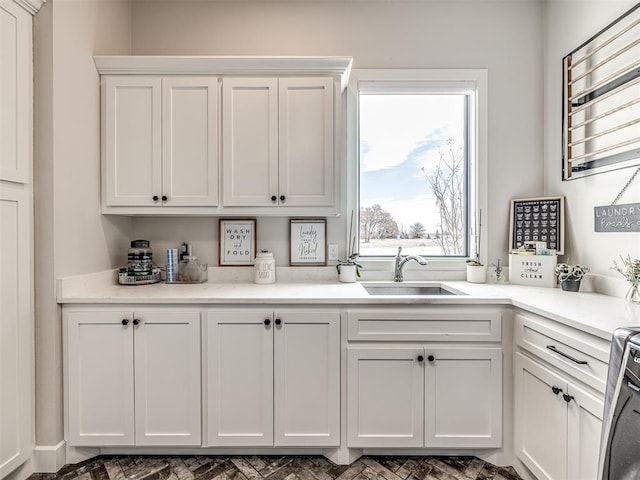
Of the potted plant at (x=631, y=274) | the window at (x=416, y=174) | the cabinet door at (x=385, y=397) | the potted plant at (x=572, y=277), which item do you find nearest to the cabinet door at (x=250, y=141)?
the window at (x=416, y=174)

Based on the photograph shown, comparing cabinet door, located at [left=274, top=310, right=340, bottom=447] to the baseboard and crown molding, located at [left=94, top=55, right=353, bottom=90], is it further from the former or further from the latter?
crown molding, located at [left=94, top=55, right=353, bottom=90]

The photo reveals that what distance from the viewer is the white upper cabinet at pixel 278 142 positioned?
6.71 ft

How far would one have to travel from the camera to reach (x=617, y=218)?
5.81 ft

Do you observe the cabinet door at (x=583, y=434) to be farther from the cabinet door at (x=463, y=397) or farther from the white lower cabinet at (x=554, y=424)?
the cabinet door at (x=463, y=397)

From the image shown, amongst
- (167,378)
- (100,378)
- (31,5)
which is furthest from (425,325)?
(31,5)

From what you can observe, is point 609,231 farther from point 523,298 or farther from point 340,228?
point 340,228

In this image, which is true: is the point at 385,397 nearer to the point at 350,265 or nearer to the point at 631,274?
the point at 350,265

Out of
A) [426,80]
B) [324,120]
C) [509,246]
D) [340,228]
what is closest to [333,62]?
[324,120]

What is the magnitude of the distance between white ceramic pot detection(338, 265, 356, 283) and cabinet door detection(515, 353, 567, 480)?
1.03m

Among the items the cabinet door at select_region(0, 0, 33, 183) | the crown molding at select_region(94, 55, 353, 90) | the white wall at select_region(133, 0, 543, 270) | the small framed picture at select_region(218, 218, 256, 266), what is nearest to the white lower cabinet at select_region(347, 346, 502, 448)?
the small framed picture at select_region(218, 218, 256, 266)

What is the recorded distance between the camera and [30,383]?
1684 millimetres

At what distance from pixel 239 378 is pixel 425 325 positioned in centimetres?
102

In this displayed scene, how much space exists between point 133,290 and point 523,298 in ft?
7.09

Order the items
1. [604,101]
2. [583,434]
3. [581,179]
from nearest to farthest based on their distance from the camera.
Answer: [583,434] → [604,101] → [581,179]
